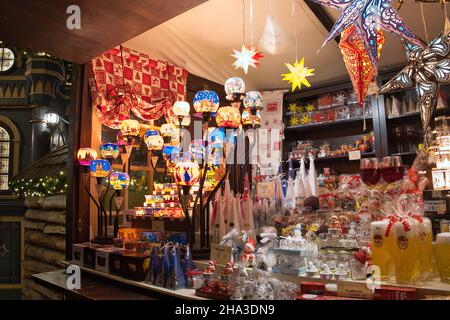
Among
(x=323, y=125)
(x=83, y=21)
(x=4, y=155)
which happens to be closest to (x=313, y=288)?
(x=83, y=21)

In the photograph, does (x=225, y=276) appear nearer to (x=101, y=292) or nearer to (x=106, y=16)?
(x=101, y=292)

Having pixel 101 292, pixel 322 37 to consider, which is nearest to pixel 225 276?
pixel 101 292

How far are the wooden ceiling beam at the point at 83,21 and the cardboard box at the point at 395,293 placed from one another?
213 cm

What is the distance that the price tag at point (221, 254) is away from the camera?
1.98m

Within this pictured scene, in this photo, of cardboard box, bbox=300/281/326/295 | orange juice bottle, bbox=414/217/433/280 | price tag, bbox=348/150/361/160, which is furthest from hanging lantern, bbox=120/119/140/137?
price tag, bbox=348/150/361/160

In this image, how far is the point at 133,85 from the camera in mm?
4215

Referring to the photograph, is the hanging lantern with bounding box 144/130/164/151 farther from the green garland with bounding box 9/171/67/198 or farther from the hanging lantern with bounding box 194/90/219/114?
the green garland with bounding box 9/171/67/198

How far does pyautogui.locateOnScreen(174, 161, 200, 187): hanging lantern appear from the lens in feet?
8.46

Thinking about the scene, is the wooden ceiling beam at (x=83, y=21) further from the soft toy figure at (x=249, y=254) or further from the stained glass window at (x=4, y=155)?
the stained glass window at (x=4, y=155)

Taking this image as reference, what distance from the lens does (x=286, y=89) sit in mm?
5727

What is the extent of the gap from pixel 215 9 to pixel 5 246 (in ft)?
24.8

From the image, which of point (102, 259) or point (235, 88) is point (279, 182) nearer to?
point (235, 88)

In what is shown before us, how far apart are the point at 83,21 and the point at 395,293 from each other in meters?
2.72

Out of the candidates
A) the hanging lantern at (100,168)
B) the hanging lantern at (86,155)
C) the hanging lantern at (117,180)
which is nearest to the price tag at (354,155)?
the hanging lantern at (117,180)
